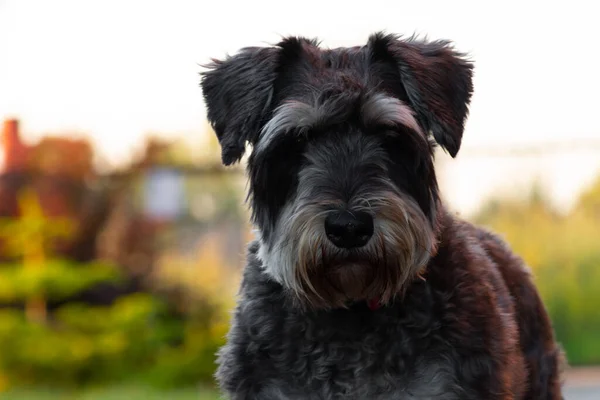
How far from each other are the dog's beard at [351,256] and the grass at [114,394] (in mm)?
6392

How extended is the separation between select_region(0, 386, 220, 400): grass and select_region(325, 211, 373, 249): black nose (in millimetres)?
6731

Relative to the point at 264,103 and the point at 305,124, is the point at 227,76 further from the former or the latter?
the point at 305,124

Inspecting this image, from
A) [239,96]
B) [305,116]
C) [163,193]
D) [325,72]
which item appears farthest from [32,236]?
[305,116]

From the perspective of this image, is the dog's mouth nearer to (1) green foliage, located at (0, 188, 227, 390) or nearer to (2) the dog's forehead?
(2) the dog's forehead

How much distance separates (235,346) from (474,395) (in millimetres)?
1119

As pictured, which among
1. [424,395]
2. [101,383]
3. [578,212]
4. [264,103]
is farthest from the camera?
[578,212]

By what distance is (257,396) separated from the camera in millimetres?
4477

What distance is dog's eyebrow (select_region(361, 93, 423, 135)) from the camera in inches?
171

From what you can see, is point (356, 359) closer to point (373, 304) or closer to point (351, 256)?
point (373, 304)

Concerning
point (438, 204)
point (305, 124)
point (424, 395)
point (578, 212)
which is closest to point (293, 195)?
point (305, 124)

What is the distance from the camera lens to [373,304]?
15.0ft

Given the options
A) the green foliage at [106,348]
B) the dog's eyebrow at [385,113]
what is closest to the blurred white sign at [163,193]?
the green foliage at [106,348]

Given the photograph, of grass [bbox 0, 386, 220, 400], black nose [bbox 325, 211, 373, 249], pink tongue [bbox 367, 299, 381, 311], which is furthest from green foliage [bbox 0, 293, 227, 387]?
black nose [bbox 325, 211, 373, 249]

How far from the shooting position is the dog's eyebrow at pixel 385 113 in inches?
171
